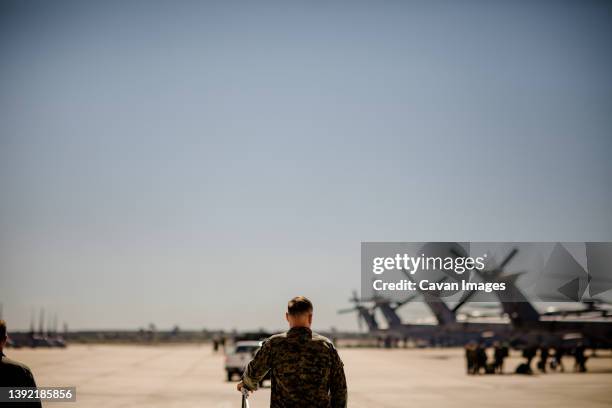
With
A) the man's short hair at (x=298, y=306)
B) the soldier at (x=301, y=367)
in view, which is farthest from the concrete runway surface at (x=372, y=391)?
the man's short hair at (x=298, y=306)

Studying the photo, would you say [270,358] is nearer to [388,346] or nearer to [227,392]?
[227,392]

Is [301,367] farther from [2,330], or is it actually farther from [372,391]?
[372,391]

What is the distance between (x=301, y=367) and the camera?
511cm

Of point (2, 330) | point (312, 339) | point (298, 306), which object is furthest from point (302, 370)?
point (2, 330)

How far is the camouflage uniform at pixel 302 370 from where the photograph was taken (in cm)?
509

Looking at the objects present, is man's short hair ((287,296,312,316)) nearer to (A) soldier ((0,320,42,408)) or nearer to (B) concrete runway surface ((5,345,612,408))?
(A) soldier ((0,320,42,408))

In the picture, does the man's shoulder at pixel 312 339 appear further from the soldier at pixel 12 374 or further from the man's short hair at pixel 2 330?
the man's short hair at pixel 2 330

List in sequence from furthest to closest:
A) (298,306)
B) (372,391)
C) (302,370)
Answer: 1. (372,391)
2. (298,306)
3. (302,370)

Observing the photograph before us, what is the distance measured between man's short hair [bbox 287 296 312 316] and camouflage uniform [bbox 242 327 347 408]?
0.13m

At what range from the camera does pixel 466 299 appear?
75.2 m

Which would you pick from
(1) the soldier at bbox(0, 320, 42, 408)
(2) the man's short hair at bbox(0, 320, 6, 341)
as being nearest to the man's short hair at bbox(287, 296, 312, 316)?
(1) the soldier at bbox(0, 320, 42, 408)

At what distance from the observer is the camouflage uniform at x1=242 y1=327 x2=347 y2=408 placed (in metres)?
5.09

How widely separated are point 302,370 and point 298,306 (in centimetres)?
46

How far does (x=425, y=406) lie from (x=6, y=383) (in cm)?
1507
